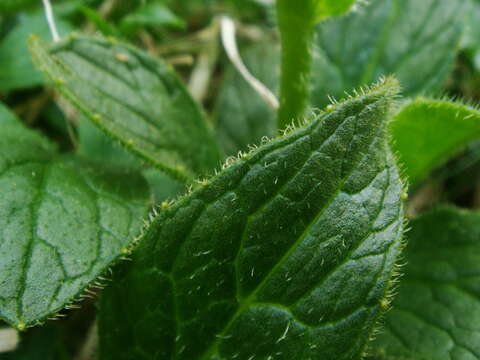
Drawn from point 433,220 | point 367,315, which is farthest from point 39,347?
point 433,220

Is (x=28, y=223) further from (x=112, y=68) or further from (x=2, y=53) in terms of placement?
(x=2, y=53)

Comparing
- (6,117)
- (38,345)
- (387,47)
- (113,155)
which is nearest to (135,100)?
(113,155)

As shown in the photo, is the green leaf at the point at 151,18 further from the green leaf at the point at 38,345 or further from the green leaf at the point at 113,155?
the green leaf at the point at 38,345

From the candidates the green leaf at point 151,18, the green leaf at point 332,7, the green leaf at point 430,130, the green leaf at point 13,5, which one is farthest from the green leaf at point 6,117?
the green leaf at point 430,130

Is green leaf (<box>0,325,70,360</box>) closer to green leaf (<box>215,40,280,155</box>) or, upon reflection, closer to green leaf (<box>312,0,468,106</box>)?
green leaf (<box>215,40,280,155</box>)

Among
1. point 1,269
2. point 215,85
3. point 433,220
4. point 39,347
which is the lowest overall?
point 433,220

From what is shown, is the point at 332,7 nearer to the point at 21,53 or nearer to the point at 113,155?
the point at 113,155
